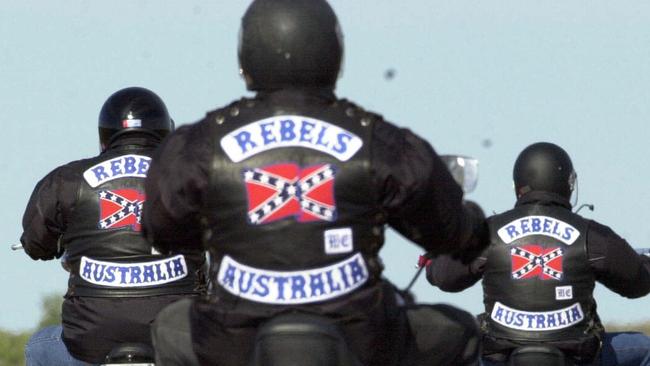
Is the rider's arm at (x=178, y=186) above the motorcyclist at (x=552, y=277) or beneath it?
above

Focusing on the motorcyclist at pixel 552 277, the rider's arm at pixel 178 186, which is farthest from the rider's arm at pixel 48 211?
the rider's arm at pixel 178 186

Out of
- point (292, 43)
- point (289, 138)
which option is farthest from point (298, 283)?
point (292, 43)

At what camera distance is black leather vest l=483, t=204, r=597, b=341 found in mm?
12523

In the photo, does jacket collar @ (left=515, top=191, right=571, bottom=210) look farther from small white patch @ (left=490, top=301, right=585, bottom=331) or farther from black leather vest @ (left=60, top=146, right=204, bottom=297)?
black leather vest @ (left=60, top=146, right=204, bottom=297)

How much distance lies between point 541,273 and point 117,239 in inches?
120

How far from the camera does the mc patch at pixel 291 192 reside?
6.87 metres

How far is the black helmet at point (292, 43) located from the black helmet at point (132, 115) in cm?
425

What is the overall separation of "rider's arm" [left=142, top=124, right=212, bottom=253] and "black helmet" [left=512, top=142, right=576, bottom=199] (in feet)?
20.2

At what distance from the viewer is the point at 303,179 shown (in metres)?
6.87

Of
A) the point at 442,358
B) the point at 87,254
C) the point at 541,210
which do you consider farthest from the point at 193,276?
the point at 442,358

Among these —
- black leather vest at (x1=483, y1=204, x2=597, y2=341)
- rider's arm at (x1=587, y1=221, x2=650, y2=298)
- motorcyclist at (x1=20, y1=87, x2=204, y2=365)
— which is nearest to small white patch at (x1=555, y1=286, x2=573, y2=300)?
black leather vest at (x1=483, y1=204, x2=597, y2=341)

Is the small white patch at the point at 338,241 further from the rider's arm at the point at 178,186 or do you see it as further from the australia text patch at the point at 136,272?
the australia text patch at the point at 136,272

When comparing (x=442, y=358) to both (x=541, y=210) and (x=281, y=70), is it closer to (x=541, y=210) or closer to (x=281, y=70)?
(x=281, y=70)

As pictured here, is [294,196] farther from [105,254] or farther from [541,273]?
[541,273]
